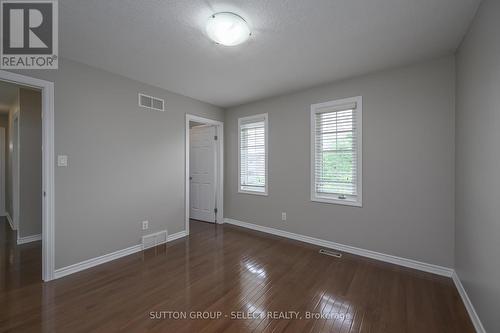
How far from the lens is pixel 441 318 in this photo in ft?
5.84

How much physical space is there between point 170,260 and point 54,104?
7.67 ft

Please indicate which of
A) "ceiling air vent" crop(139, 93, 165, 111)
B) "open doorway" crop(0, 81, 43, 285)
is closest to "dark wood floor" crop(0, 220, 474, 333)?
"open doorway" crop(0, 81, 43, 285)

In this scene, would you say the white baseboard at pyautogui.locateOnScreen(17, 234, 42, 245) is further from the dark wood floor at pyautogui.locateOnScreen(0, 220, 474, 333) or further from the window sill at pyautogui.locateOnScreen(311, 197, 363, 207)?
the window sill at pyautogui.locateOnScreen(311, 197, 363, 207)

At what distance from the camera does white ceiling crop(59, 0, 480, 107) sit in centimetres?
170

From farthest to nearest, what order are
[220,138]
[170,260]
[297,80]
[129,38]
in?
1. [220,138]
2. [297,80]
3. [170,260]
4. [129,38]

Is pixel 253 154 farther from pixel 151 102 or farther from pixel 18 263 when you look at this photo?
pixel 18 263

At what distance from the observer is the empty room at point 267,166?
5.67ft

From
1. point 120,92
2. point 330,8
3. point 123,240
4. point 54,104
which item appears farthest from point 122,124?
point 330,8

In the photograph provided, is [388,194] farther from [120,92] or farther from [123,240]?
[120,92]

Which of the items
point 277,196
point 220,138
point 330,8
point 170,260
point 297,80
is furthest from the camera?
point 220,138

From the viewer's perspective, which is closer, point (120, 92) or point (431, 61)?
point (431, 61)

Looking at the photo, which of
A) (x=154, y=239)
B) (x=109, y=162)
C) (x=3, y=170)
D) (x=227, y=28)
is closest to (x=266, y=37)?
(x=227, y=28)

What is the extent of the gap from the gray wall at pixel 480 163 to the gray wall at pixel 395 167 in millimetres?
239

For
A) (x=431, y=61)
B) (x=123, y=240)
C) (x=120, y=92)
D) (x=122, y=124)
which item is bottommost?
(x=123, y=240)
